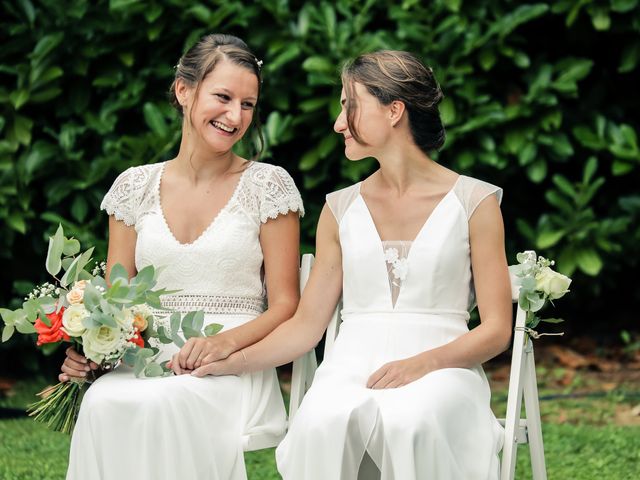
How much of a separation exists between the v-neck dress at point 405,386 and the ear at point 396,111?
Answer: 0.96 ft

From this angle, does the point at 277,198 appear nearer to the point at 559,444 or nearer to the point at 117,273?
the point at 117,273

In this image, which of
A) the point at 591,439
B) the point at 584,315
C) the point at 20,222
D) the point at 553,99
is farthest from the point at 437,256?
the point at 584,315

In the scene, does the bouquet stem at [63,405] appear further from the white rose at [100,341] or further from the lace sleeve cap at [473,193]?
the lace sleeve cap at [473,193]

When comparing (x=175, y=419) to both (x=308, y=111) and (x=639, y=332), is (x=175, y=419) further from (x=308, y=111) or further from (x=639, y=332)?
(x=639, y=332)

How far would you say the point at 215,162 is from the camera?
14.0 ft

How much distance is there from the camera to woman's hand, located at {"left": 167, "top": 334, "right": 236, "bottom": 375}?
12.4ft

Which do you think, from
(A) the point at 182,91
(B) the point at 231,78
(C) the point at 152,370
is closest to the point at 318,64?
(A) the point at 182,91

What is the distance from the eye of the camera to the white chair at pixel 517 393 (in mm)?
3598

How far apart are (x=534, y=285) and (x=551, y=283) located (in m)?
0.05

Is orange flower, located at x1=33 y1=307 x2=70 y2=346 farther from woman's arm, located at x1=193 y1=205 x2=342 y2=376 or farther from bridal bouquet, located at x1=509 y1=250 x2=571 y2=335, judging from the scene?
bridal bouquet, located at x1=509 y1=250 x2=571 y2=335

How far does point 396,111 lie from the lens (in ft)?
12.7

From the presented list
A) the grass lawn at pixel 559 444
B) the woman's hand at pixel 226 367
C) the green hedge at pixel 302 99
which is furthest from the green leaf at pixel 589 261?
the woman's hand at pixel 226 367

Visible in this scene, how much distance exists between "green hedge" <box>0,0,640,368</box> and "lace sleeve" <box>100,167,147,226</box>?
186 centimetres

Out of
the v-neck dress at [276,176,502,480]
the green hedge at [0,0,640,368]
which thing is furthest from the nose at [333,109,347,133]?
the green hedge at [0,0,640,368]
